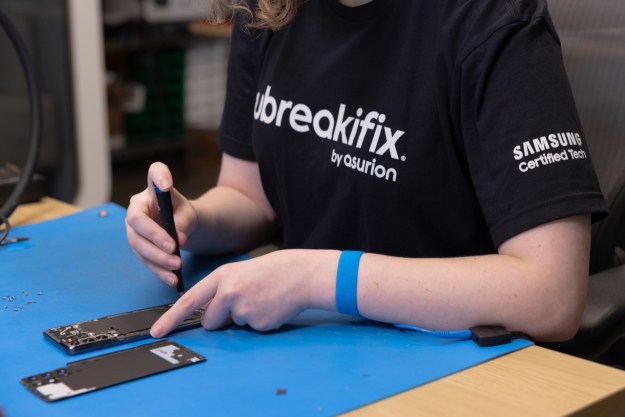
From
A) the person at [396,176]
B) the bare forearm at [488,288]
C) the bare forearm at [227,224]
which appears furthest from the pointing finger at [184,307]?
the bare forearm at [227,224]

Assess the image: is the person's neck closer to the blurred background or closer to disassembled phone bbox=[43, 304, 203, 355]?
disassembled phone bbox=[43, 304, 203, 355]

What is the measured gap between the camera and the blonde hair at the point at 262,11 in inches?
42.7

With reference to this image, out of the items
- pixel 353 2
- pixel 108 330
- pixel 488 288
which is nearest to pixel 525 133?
pixel 488 288

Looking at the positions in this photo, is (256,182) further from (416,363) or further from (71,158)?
(71,158)

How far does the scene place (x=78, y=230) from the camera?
1.22m

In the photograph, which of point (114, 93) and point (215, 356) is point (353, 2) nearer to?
point (215, 356)

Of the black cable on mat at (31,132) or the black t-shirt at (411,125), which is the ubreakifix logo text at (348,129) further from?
the black cable on mat at (31,132)

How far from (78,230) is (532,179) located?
658mm

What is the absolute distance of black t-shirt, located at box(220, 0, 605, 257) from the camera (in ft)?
2.86

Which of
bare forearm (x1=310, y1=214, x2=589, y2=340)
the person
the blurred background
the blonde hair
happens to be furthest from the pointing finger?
the blurred background

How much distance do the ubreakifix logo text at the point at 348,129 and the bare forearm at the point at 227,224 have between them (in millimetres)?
143

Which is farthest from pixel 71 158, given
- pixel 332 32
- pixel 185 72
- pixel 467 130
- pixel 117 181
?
pixel 467 130

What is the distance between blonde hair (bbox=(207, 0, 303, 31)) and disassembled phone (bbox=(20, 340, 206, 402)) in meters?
A: 0.45

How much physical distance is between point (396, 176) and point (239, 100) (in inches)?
13.2
